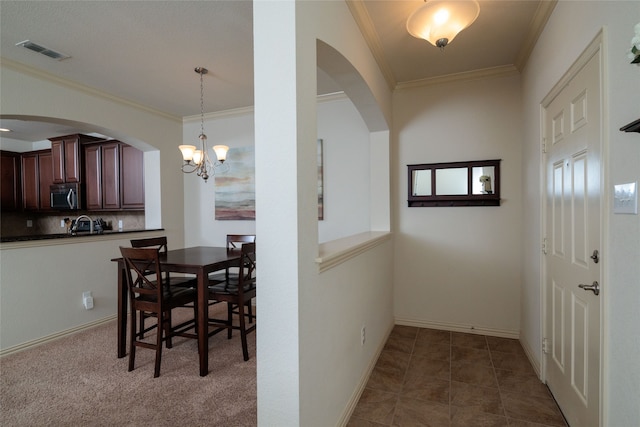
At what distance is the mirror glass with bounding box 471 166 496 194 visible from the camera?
306 centimetres

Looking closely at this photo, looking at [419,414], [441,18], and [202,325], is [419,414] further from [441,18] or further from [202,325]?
[441,18]

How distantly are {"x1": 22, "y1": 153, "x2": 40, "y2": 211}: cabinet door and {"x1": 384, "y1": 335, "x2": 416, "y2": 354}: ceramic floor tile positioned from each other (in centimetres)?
602

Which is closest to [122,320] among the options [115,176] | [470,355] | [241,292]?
[241,292]

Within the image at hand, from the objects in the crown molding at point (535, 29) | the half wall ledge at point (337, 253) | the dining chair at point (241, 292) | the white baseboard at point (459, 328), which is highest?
the crown molding at point (535, 29)

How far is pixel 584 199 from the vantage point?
158cm

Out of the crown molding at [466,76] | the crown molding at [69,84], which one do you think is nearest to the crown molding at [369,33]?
the crown molding at [466,76]

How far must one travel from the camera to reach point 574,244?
1.72 m

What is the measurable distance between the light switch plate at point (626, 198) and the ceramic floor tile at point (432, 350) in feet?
6.34

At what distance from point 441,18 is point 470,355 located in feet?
8.87

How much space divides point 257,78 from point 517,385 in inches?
109

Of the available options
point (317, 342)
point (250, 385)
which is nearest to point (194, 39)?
point (317, 342)

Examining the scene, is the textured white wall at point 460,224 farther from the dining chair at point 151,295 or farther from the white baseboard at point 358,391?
the dining chair at point 151,295

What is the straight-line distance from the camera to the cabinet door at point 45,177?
4875 mm

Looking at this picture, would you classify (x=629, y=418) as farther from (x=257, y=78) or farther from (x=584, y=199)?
(x=257, y=78)
